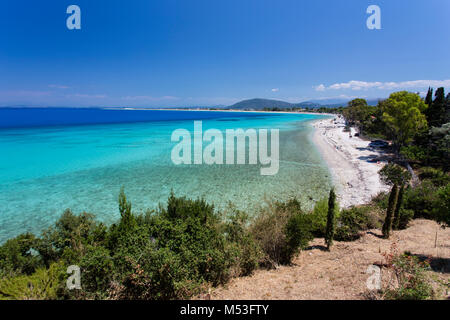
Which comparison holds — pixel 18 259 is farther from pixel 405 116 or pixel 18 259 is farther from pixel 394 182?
pixel 405 116

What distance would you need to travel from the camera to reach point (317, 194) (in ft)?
65.0

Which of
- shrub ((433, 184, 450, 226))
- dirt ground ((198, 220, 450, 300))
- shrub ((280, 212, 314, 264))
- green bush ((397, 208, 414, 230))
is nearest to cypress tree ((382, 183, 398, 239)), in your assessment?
dirt ground ((198, 220, 450, 300))

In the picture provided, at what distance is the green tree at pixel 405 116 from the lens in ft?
88.8

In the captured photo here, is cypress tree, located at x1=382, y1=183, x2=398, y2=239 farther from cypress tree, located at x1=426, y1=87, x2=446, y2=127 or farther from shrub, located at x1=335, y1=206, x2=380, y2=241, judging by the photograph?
cypress tree, located at x1=426, y1=87, x2=446, y2=127

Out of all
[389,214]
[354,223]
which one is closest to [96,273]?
[354,223]

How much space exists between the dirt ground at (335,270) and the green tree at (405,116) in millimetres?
20432

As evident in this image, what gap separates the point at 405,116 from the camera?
27.3m

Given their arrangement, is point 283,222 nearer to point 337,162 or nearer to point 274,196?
point 274,196

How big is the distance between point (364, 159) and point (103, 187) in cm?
3506

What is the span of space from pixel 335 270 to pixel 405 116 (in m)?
28.7

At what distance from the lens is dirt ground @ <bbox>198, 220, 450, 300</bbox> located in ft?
Result: 23.3

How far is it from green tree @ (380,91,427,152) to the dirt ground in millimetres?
20432

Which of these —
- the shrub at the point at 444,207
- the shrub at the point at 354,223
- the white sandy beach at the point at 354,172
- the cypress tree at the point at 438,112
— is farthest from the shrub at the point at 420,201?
the cypress tree at the point at 438,112
